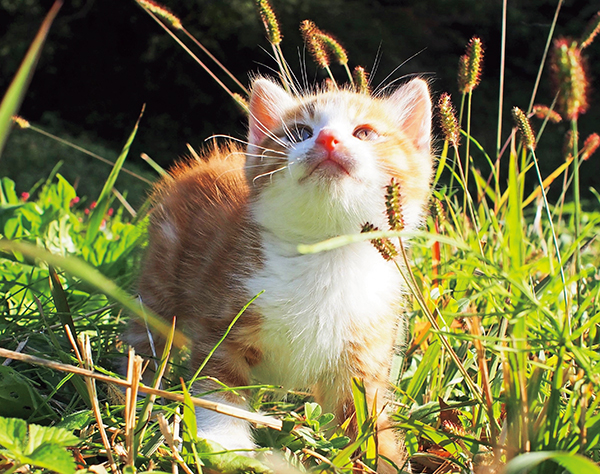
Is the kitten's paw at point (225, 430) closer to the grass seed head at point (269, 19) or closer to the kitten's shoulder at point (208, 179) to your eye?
the kitten's shoulder at point (208, 179)

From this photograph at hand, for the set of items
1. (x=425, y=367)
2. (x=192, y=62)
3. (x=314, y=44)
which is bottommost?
(x=425, y=367)

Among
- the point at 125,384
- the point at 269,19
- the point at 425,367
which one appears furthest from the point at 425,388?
the point at 269,19

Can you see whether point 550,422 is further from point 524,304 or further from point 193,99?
point 193,99

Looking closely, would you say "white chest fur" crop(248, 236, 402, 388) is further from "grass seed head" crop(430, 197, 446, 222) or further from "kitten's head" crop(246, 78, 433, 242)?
"grass seed head" crop(430, 197, 446, 222)

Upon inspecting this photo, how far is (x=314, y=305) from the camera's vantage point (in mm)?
1106

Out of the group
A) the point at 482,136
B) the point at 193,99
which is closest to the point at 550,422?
the point at 482,136

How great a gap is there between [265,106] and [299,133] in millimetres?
200

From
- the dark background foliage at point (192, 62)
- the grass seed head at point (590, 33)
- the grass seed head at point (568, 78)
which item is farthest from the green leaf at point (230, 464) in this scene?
the dark background foliage at point (192, 62)

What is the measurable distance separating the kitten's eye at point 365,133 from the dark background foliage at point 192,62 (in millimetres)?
3838

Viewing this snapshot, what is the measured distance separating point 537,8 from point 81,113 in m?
4.92

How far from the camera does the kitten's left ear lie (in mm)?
→ 1273

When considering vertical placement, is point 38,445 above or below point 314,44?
below

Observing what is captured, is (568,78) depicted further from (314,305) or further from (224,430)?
(224,430)

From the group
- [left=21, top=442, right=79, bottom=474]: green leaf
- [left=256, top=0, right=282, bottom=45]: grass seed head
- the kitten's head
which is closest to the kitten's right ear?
the kitten's head
